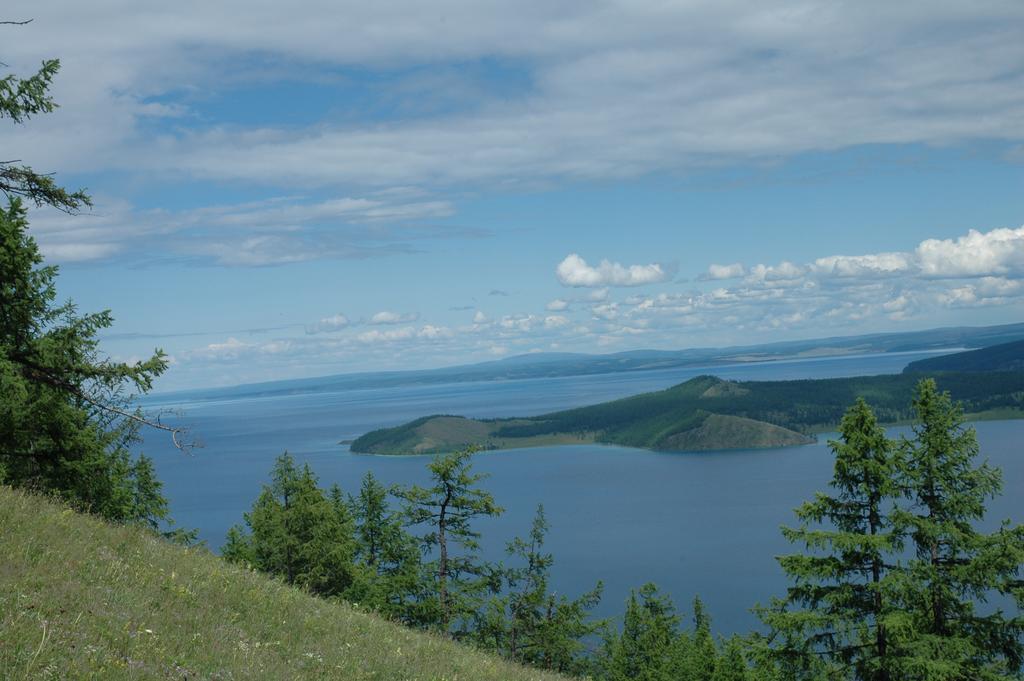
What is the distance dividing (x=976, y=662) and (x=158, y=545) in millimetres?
18446

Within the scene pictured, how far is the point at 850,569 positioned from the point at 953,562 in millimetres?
2343

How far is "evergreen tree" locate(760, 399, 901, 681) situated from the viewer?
1956 centimetres

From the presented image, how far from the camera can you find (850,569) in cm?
2008

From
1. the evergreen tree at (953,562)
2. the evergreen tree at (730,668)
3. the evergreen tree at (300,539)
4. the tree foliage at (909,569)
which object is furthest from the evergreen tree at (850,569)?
the evergreen tree at (730,668)

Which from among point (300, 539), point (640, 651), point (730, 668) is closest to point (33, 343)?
point (300, 539)

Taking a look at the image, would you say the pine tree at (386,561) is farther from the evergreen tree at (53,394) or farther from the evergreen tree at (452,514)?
the evergreen tree at (53,394)

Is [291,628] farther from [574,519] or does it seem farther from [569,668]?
[574,519]

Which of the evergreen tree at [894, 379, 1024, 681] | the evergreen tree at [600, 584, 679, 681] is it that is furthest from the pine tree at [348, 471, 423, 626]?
the evergreen tree at [600, 584, 679, 681]

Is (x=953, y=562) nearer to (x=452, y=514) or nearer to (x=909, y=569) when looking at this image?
(x=909, y=569)

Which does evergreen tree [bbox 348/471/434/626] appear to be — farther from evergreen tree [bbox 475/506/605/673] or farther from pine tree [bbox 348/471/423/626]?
evergreen tree [bbox 475/506/605/673]

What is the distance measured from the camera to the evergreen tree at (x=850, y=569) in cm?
1956

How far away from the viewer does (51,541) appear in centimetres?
1153

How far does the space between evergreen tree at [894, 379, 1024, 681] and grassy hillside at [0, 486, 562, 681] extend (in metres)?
9.99

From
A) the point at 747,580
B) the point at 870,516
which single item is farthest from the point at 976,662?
the point at 747,580
